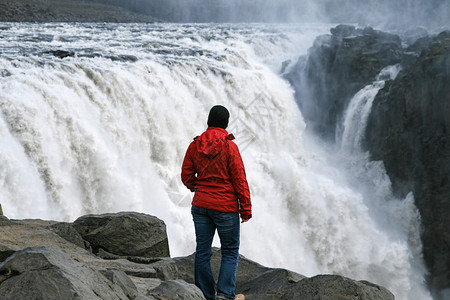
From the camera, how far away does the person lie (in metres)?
4.84

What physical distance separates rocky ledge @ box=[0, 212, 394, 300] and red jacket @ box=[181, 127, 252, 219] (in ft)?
2.59

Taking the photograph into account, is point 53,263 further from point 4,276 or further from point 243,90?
point 243,90

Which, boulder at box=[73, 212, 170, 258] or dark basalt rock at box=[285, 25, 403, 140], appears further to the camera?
dark basalt rock at box=[285, 25, 403, 140]

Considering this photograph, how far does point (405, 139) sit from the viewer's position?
1948 cm

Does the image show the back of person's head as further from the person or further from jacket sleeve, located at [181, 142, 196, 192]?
jacket sleeve, located at [181, 142, 196, 192]

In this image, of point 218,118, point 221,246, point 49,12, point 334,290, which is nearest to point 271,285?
point 334,290

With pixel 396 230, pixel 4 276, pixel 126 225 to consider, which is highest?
pixel 4 276

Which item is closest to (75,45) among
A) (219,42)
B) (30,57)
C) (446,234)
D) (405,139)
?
(30,57)

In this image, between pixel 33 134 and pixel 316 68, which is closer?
pixel 33 134

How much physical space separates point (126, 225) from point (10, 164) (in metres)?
4.09

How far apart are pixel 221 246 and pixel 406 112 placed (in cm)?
1603

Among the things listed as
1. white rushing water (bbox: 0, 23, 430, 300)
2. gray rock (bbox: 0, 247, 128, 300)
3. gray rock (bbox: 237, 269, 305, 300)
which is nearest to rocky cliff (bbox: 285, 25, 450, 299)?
white rushing water (bbox: 0, 23, 430, 300)

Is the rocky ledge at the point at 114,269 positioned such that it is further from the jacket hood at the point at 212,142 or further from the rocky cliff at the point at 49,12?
the rocky cliff at the point at 49,12

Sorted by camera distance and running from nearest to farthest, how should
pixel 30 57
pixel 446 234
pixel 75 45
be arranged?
pixel 30 57, pixel 446 234, pixel 75 45
